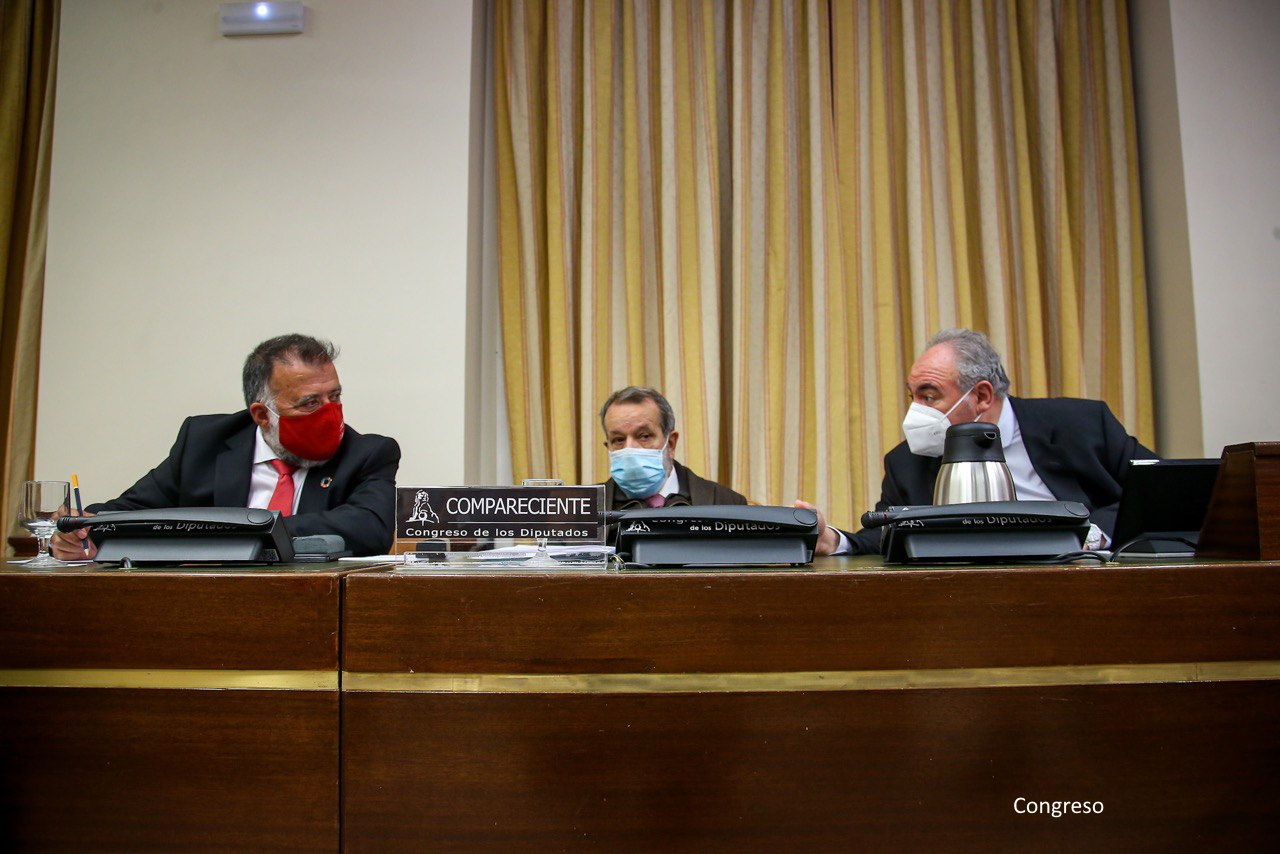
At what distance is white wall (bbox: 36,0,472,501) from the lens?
3113 millimetres

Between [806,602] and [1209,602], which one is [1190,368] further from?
[806,602]

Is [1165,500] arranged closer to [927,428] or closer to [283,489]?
[927,428]

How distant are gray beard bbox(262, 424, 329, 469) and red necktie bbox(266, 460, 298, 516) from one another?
0.06 feet

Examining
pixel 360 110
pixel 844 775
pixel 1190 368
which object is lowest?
pixel 844 775

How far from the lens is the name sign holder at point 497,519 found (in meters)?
1.26

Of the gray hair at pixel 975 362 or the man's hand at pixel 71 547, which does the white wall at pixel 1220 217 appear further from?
the man's hand at pixel 71 547

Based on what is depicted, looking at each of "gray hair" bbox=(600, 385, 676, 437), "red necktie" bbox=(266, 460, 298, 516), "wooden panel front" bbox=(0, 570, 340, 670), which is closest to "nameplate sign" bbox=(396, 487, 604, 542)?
"wooden panel front" bbox=(0, 570, 340, 670)

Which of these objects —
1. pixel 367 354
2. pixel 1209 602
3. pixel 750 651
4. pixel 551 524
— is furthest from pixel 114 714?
pixel 367 354

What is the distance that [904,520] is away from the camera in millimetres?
1216

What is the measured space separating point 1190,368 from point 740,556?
2513 millimetres

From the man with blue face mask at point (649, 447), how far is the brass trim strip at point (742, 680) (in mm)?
1472

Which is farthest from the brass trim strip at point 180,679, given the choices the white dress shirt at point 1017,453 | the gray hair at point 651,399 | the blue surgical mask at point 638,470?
the white dress shirt at point 1017,453

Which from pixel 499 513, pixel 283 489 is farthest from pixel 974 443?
pixel 283 489

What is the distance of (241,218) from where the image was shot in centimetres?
319
